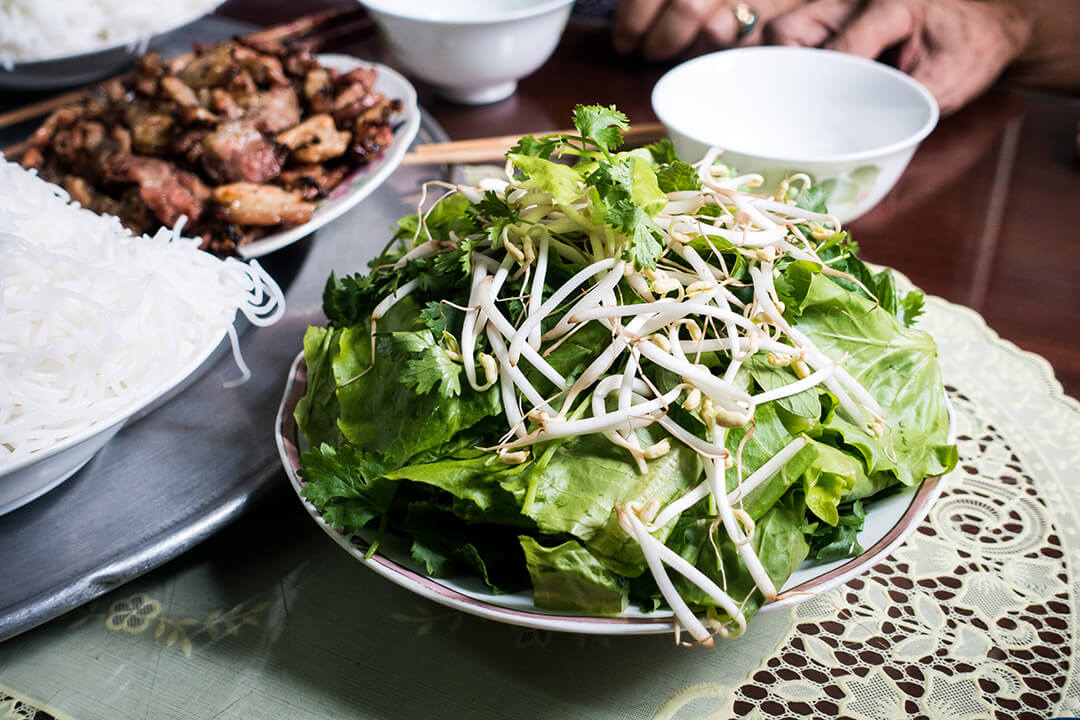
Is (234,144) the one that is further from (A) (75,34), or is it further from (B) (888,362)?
(B) (888,362)

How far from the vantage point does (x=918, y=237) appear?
1621mm

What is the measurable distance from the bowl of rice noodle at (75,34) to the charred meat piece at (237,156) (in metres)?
0.67

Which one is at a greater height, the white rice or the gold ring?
the white rice

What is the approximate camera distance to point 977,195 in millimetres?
1747

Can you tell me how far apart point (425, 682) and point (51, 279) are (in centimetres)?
75

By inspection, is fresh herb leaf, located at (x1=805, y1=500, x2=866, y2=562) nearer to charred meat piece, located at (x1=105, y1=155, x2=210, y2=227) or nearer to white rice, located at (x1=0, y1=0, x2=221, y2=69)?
charred meat piece, located at (x1=105, y1=155, x2=210, y2=227)

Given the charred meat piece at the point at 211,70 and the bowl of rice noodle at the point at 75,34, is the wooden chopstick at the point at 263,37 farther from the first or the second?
the charred meat piece at the point at 211,70

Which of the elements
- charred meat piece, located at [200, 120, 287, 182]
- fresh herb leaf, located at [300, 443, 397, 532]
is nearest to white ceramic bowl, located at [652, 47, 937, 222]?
charred meat piece, located at [200, 120, 287, 182]

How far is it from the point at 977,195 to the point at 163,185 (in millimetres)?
1548

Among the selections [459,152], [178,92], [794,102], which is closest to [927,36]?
[794,102]

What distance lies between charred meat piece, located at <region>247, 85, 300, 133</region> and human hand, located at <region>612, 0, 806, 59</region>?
36.7 inches

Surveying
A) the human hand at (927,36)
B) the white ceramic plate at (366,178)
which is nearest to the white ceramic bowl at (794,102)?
the human hand at (927,36)

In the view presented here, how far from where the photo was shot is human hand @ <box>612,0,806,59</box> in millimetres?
2207

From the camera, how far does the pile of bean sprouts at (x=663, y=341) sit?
833mm
